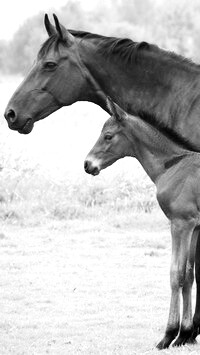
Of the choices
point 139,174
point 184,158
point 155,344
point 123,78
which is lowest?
point 139,174

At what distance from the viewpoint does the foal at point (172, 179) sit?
224 inches

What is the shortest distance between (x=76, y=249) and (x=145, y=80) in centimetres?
535

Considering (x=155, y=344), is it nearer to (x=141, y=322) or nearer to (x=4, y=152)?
(x=141, y=322)

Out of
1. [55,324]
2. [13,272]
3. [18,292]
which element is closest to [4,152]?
[13,272]

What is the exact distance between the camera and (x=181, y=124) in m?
5.83

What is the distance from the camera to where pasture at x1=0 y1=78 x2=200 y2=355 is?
A: 674 cm

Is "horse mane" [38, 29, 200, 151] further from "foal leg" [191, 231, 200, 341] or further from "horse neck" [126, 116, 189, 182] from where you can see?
"foal leg" [191, 231, 200, 341]

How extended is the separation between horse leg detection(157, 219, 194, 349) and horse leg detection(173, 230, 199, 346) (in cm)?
10

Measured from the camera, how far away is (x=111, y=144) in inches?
251

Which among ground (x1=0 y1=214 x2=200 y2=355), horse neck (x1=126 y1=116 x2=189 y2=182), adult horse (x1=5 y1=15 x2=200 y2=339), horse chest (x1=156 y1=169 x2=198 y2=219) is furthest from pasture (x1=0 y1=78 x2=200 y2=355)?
horse neck (x1=126 y1=116 x2=189 y2=182)

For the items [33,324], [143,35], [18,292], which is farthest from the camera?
[143,35]

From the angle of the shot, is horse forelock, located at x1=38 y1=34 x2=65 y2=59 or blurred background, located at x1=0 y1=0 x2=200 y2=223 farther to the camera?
blurred background, located at x1=0 y1=0 x2=200 y2=223

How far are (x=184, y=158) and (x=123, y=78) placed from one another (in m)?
0.76

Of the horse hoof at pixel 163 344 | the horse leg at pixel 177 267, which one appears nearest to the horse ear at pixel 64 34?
the horse leg at pixel 177 267
